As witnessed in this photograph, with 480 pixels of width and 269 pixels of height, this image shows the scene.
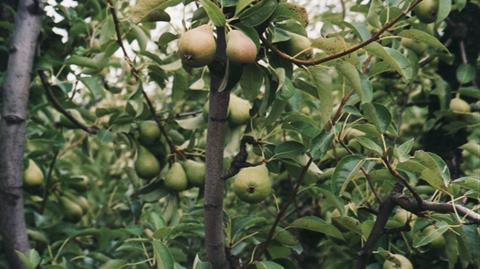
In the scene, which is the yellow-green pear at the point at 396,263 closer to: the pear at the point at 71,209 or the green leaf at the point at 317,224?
the green leaf at the point at 317,224

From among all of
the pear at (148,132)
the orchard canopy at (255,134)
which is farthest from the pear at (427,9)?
the pear at (148,132)

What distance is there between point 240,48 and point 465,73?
3.41ft

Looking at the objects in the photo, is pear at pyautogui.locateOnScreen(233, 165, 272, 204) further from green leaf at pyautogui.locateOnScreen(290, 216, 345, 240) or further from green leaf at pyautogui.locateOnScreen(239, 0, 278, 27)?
green leaf at pyautogui.locateOnScreen(239, 0, 278, 27)

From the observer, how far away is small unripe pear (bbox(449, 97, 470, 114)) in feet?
5.61

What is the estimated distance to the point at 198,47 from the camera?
92 centimetres

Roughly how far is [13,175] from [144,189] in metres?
0.28

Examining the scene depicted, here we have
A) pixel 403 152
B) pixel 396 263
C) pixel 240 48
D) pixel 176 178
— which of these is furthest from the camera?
pixel 176 178

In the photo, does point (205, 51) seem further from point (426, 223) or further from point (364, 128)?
point (426, 223)

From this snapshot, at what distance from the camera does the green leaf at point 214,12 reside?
90 cm

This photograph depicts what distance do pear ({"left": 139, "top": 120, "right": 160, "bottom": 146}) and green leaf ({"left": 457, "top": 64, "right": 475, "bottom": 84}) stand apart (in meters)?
0.80

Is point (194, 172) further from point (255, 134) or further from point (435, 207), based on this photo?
point (435, 207)

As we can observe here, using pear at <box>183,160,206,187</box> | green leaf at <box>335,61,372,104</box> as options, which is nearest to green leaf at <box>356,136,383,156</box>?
green leaf at <box>335,61,372,104</box>

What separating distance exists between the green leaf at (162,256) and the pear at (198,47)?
40 centimetres

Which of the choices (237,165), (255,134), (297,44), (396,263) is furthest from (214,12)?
(396,263)
